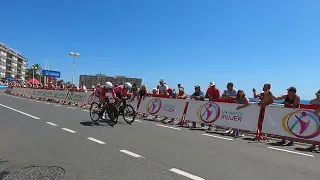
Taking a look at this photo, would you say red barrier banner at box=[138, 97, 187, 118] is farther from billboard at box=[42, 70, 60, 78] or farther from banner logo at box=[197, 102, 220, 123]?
billboard at box=[42, 70, 60, 78]

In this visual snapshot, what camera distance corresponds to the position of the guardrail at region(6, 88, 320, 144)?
9.46 m

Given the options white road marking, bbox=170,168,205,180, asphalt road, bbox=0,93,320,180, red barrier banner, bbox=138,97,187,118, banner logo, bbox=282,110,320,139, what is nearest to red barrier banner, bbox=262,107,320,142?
banner logo, bbox=282,110,320,139

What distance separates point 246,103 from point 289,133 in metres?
2.06

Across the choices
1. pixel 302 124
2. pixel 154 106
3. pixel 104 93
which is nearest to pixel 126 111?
pixel 104 93

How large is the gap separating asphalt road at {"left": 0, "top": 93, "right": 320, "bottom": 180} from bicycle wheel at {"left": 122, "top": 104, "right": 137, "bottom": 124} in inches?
104

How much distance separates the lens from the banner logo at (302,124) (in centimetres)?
926

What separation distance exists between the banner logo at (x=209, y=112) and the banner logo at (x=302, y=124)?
9.62ft

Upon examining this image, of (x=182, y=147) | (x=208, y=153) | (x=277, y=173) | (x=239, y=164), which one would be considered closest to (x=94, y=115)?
(x=182, y=147)

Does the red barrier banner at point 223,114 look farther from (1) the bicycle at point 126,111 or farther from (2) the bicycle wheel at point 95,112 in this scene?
(2) the bicycle wheel at point 95,112

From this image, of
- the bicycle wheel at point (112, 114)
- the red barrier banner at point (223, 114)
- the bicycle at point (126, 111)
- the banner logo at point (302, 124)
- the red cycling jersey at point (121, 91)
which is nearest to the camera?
the banner logo at point (302, 124)

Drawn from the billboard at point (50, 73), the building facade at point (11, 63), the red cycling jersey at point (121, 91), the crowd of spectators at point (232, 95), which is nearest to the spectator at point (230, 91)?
the crowd of spectators at point (232, 95)

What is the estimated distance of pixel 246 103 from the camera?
11.4 metres

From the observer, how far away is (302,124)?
955 cm

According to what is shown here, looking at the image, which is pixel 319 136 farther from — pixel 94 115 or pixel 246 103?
pixel 94 115
